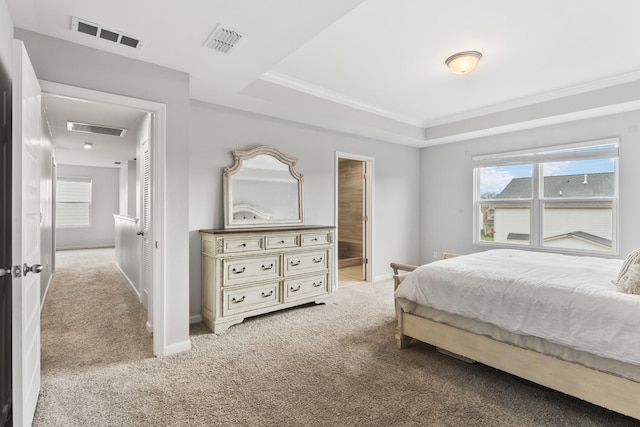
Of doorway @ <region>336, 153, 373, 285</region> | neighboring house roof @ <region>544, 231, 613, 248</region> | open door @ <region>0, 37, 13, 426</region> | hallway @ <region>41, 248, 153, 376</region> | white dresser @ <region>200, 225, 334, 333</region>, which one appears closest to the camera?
open door @ <region>0, 37, 13, 426</region>

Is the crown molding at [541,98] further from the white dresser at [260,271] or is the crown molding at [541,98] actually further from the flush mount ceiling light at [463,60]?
the white dresser at [260,271]

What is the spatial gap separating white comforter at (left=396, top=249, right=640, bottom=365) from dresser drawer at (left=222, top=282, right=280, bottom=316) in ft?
4.71

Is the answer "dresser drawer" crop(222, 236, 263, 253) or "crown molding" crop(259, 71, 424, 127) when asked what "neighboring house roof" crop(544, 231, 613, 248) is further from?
"dresser drawer" crop(222, 236, 263, 253)

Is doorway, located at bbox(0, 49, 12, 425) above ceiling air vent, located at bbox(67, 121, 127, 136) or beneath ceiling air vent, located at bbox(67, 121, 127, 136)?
beneath

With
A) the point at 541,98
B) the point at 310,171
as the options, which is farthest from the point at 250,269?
the point at 541,98

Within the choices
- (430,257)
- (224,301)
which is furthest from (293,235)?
(430,257)

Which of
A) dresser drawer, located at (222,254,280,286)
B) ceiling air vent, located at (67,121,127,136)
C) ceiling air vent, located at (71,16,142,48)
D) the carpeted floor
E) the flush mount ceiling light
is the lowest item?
the carpeted floor

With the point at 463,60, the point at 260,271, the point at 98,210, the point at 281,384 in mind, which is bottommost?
the point at 281,384

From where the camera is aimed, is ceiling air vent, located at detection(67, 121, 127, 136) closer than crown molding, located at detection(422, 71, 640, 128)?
No

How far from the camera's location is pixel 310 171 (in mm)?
4410

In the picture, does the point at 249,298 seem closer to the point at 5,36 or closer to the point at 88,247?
the point at 5,36

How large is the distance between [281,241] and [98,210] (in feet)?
27.5

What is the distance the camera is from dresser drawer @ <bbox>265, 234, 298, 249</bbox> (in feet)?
11.2

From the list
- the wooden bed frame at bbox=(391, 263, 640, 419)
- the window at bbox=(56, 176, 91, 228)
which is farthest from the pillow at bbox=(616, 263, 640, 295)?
the window at bbox=(56, 176, 91, 228)
